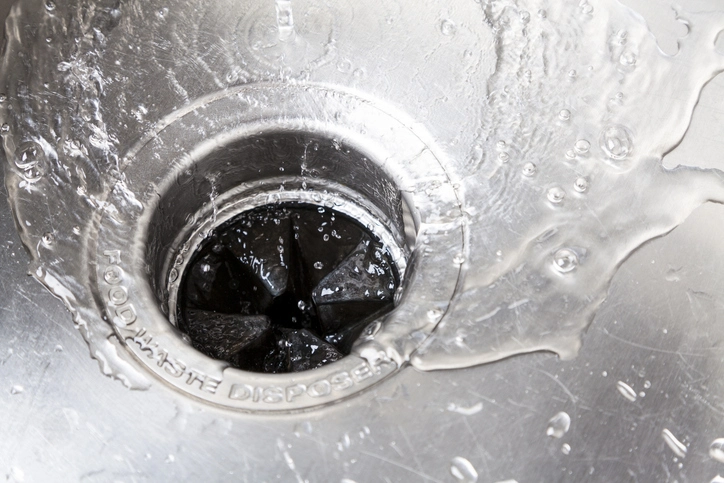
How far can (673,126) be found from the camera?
0.86m

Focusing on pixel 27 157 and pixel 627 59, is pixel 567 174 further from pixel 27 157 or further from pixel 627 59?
pixel 27 157

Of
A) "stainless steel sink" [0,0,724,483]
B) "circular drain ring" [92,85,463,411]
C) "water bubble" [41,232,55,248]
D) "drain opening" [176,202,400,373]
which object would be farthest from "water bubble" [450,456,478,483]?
"water bubble" [41,232,55,248]

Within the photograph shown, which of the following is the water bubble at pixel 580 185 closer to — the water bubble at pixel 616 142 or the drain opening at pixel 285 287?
the water bubble at pixel 616 142

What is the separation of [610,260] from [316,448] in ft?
1.28

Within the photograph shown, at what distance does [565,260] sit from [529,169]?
0.40 ft

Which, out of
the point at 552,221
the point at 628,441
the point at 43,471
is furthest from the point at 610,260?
the point at 43,471

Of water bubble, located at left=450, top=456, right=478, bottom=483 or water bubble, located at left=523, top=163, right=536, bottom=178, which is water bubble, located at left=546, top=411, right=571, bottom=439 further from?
water bubble, located at left=523, top=163, right=536, bottom=178

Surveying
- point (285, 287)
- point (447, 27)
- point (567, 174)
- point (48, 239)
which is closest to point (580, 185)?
point (567, 174)

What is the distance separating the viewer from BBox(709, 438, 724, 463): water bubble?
27.0 inches

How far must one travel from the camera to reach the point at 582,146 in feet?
2.78

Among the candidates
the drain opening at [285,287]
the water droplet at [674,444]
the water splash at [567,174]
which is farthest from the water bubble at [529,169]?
the water droplet at [674,444]

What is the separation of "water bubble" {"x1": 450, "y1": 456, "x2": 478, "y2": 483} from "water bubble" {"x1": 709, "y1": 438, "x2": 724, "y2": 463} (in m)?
0.24

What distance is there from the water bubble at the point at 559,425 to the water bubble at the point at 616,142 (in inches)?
13.1

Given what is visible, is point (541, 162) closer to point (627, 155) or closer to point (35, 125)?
point (627, 155)
